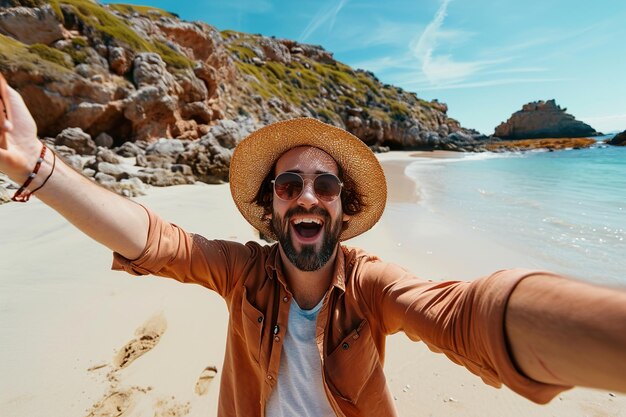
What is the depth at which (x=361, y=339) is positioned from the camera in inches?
54.5

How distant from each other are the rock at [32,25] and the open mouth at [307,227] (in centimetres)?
2454

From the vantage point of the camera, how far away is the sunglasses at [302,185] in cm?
184

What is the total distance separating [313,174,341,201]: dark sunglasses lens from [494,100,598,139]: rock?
10919cm

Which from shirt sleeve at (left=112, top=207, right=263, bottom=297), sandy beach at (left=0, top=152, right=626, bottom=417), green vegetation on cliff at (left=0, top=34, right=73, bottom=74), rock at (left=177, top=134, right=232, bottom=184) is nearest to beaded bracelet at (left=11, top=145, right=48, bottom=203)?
sandy beach at (left=0, top=152, right=626, bottom=417)

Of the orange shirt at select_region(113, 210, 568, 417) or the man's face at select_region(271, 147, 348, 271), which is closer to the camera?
the orange shirt at select_region(113, 210, 568, 417)

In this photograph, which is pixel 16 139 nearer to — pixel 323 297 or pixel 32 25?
pixel 323 297

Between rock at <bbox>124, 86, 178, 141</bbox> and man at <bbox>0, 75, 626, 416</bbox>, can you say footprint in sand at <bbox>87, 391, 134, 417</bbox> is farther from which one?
rock at <bbox>124, 86, 178, 141</bbox>

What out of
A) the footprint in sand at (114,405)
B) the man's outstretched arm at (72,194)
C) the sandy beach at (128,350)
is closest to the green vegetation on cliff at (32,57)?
the sandy beach at (128,350)

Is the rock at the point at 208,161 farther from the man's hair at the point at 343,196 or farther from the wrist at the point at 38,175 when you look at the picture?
the wrist at the point at 38,175

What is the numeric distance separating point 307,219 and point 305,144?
0.57 m

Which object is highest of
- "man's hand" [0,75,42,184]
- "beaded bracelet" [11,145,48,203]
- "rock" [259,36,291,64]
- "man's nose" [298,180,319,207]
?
"rock" [259,36,291,64]

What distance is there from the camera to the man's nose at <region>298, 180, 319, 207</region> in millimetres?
1775

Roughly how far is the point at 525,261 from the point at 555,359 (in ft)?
18.6

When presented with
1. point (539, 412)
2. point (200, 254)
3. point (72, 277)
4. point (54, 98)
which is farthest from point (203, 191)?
point (54, 98)
